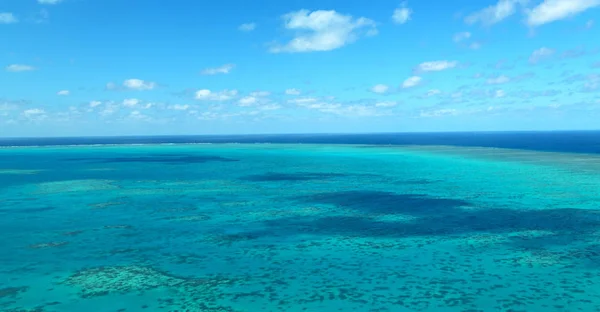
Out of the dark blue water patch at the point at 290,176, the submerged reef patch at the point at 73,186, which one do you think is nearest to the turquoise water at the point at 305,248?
the submerged reef patch at the point at 73,186

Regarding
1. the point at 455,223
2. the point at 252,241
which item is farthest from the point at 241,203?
the point at 455,223

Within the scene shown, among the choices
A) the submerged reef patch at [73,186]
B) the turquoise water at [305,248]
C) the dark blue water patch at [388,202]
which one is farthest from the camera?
the submerged reef patch at [73,186]

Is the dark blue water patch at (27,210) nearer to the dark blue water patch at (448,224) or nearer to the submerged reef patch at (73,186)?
the submerged reef patch at (73,186)

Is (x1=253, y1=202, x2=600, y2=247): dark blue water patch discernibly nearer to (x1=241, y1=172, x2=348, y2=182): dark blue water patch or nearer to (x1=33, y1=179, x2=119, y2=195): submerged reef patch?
(x1=241, y1=172, x2=348, y2=182): dark blue water patch

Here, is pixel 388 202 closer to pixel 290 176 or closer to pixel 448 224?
pixel 448 224

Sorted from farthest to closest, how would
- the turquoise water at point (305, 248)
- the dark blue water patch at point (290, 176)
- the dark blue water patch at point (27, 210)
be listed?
the dark blue water patch at point (290, 176) < the dark blue water patch at point (27, 210) < the turquoise water at point (305, 248)

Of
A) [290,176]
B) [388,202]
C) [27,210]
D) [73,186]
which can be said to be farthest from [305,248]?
[73,186]

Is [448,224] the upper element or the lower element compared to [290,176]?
lower

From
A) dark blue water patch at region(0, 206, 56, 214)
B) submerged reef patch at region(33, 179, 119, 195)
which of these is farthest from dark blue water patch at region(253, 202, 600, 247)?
submerged reef patch at region(33, 179, 119, 195)
